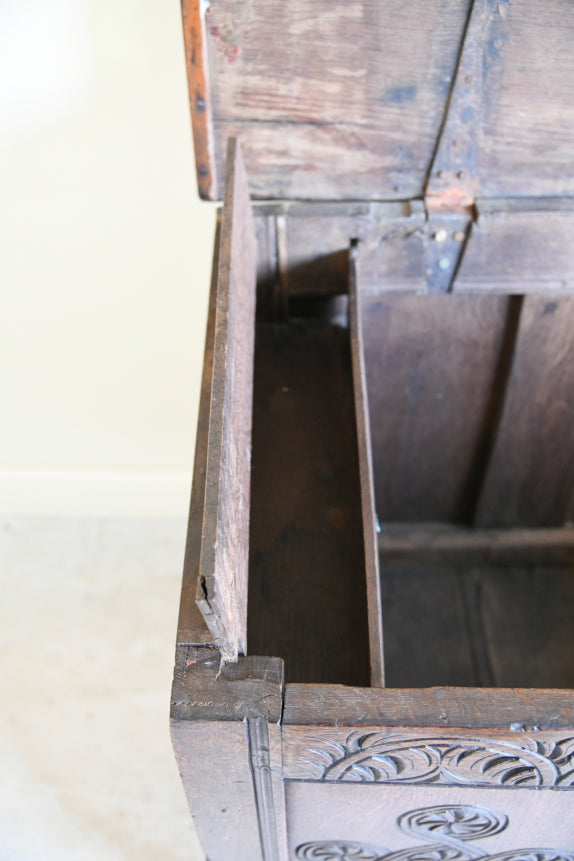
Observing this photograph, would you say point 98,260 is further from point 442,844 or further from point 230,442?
point 442,844

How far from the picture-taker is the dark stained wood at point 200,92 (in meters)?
0.94

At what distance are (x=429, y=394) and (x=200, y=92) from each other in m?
0.72

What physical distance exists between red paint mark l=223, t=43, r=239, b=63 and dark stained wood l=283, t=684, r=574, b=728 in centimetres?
84

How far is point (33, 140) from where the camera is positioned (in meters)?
1.31

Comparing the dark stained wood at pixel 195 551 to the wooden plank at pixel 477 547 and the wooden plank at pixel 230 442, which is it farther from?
the wooden plank at pixel 477 547

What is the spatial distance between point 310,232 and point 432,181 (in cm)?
21

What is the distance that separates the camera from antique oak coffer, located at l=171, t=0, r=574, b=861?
0.72m

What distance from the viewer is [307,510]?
1079 mm

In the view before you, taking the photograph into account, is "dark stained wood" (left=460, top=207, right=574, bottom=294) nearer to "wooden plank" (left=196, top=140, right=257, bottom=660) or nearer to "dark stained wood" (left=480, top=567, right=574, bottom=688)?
"wooden plank" (left=196, top=140, right=257, bottom=660)

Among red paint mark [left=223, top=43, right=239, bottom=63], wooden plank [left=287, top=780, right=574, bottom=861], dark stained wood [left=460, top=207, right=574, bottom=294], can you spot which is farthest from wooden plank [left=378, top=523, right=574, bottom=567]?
red paint mark [left=223, top=43, right=239, bottom=63]

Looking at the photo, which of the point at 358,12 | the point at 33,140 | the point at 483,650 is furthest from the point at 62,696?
the point at 358,12

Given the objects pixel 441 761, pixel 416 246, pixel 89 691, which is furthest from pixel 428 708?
pixel 89 691

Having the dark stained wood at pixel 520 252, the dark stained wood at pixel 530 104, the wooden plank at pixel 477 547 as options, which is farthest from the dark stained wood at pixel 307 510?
the wooden plank at pixel 477 547

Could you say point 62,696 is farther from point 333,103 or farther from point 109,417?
point 333,103
